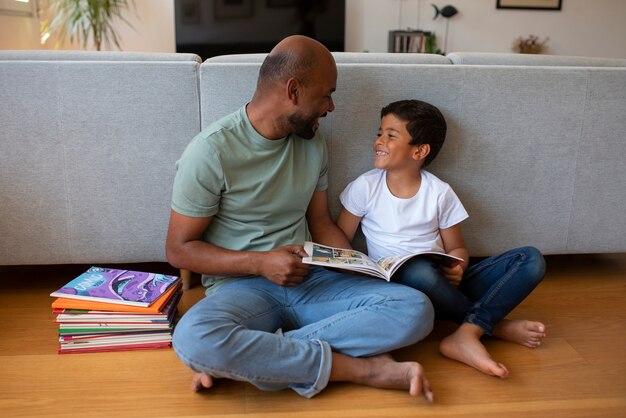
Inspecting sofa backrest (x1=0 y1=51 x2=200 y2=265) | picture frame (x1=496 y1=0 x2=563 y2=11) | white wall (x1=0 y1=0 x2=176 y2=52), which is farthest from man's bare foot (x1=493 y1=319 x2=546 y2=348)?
picture frame (x1=496 y1=0 x2=563 y2=11)

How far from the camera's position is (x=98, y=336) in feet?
4.75

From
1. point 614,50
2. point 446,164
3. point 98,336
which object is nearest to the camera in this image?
point 98,336

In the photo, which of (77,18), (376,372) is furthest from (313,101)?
(77,18)

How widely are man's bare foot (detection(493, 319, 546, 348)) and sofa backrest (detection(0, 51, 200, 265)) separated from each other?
1075mm

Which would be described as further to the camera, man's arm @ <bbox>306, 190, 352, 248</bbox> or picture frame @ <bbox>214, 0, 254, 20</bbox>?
picture frame @ <bbox>214, 0, 254, 20</bbox>

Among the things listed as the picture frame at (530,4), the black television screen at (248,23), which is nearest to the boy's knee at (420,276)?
the black television screen at (248,23)

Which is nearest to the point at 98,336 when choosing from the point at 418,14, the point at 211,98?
the point at 211,98

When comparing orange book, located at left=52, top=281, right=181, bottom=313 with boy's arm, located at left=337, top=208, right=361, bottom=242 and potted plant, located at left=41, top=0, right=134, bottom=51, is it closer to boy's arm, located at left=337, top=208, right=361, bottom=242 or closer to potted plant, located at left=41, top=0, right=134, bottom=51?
boy's arm, located at left=337, top=208, right=361, bottom=242

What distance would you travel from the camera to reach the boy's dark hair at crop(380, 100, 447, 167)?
1563 millimetres

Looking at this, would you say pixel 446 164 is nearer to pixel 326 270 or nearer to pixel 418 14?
pixel 326 270

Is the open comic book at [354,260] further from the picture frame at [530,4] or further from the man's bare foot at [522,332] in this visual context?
the picture frame at [530,4]

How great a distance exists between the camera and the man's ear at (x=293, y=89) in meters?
1.35

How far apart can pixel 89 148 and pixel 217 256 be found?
0.60 m

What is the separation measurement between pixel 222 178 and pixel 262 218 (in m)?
0.17
